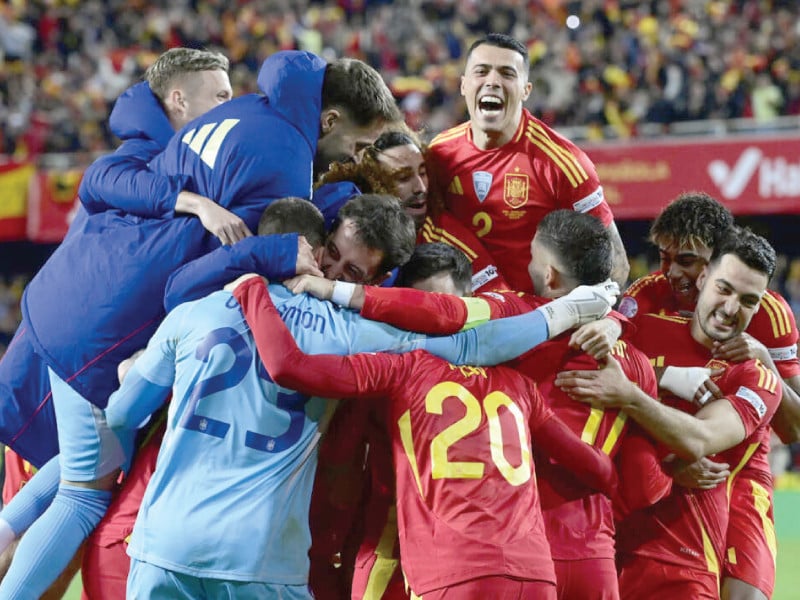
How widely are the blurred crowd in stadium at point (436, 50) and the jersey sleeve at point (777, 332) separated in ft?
40.3

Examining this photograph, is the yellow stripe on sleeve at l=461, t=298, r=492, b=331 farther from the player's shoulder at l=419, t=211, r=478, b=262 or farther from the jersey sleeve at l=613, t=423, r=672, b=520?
the player's shoulder at l=419, t=211, r=478, b=262

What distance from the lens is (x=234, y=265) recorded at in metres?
4.20

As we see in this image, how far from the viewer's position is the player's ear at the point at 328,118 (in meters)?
4.88

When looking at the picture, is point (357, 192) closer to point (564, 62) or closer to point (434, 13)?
point (564, 62)

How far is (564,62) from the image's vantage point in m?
19.0

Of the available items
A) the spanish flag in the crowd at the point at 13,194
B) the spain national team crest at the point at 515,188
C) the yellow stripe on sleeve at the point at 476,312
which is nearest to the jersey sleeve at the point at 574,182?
the spain national team crest at the point at 515,188

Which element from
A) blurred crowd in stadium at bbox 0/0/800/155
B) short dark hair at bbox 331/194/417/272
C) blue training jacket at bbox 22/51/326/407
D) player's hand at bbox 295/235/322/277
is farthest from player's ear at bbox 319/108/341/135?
blurred crowd in stadium at bbox 0/0/800/155

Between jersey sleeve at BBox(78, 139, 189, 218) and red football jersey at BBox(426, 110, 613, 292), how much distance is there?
1840mm

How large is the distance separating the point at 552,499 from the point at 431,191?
2232 mm

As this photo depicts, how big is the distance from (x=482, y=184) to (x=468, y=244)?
34 cm

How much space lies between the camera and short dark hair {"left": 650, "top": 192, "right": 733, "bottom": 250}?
554cm

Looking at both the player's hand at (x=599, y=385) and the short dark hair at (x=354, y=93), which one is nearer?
the player's hand at (x=599, y=385)

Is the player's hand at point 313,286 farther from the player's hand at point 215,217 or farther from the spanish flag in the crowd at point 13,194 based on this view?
the spanish flag in the crowd at point 13,194

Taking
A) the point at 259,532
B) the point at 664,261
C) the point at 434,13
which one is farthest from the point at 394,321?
the point at 434,13
